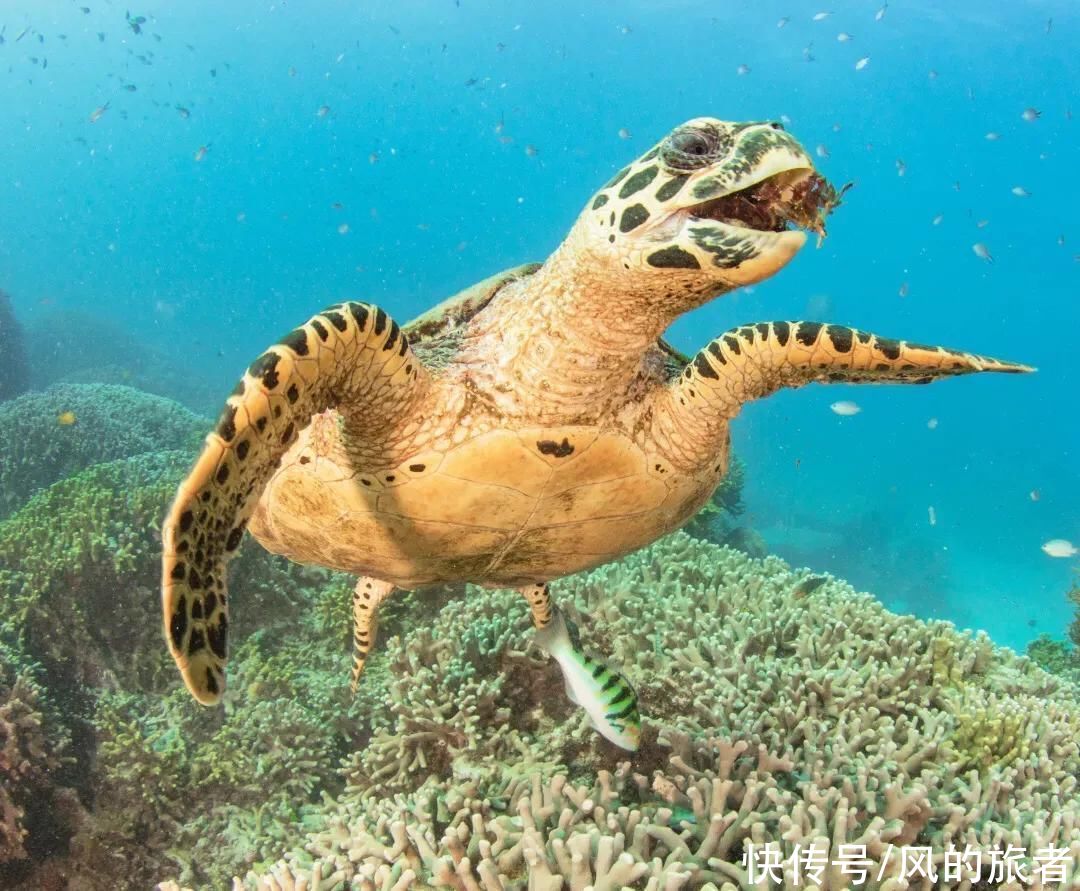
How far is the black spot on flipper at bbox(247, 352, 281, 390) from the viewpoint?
1.65 m

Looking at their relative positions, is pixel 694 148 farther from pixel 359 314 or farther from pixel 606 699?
pixel 606 699

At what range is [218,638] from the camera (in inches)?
58.6

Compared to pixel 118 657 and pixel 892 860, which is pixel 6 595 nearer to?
pixel 118 657

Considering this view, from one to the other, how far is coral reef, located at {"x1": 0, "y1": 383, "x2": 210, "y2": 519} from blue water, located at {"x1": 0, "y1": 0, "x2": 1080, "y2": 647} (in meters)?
9.93

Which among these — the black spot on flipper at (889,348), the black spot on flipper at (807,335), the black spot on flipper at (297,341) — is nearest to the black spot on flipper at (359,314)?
the black spot on flipper at (297,341)

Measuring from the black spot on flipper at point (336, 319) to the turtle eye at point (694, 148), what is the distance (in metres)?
1.01

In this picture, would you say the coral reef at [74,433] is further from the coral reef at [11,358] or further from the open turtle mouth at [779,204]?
the open turtle mouth at [779,204]

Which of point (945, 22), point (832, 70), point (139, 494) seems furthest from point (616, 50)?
point (139, 494)

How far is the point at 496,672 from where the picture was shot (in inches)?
150

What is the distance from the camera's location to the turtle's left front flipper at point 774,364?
248 centimetres

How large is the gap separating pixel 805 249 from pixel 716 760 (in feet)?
162

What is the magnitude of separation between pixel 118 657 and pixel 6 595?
92 cm

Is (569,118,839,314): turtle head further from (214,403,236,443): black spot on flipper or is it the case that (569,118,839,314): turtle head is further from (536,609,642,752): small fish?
(536,609,642,752): small fish

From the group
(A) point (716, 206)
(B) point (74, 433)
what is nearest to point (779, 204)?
(A) point (716, 206)
